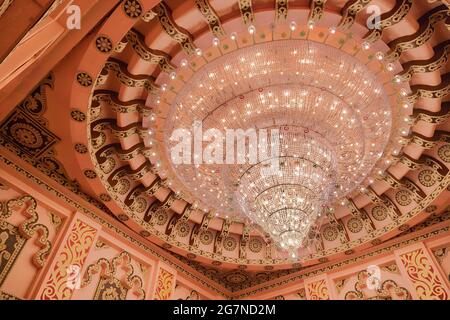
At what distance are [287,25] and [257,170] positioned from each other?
1.83m

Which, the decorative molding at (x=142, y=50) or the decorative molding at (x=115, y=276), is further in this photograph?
the decorative molding at (x=115, y=276)

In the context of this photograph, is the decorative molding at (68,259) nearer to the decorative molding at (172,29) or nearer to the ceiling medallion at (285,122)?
the ceiling medallion at (285,122)

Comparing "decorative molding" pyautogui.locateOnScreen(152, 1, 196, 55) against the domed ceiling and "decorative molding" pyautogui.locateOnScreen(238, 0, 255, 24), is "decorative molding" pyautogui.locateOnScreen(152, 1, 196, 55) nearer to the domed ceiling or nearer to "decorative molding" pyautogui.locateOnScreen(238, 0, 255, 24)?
the domed ceiling

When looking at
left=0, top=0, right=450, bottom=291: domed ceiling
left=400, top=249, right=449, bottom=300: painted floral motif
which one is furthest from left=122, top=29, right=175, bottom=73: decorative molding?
left=400, top=249, right=449, bottom=300: painted floral motif

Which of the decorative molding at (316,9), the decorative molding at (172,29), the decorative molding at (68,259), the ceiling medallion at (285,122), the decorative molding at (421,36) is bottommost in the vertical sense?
the decorative molding at (68,259)

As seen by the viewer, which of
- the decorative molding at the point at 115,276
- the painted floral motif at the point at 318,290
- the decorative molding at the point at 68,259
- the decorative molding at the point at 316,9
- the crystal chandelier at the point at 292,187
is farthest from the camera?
the painted floral motif at the point at 318,290

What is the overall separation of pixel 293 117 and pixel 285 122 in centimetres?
12

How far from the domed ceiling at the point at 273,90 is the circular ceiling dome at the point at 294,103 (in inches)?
0.5

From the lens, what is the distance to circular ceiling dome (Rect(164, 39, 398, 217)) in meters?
3.85

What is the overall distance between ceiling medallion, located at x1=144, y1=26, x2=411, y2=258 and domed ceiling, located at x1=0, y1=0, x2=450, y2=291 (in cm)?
1

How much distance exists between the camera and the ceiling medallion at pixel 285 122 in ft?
12.5

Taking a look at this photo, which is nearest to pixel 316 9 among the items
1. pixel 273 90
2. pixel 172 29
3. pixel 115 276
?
pixel 273 90

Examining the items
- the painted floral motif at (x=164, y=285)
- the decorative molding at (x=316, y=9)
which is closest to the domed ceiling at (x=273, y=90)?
the decorative molding at (x=316, y=9)
